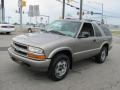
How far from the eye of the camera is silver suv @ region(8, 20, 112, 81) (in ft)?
15.3

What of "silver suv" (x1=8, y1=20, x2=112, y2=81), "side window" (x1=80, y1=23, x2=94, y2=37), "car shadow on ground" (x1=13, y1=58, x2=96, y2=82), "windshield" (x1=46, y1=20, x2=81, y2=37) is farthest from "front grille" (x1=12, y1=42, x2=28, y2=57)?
"side window" (x1=80, y1=23, x2=94, y2=37)

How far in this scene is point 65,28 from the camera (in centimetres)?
603

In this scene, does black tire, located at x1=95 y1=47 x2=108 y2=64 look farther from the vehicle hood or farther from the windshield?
the vehicle hood

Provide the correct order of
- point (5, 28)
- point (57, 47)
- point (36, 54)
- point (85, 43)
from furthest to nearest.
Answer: point (5, 28)
point (85, 43)
point (57, 47)
point (36, 54)

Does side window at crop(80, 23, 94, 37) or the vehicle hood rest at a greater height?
side window at crop(80, 23, 94, 37)

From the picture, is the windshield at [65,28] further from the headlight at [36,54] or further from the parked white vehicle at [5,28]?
the parked white vehicle at [5,28]

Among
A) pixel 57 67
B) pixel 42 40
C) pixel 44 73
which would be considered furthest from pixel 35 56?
pixel 44 73

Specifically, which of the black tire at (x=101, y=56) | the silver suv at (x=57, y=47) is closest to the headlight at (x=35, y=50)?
the silver suv at (x=57, y=47)

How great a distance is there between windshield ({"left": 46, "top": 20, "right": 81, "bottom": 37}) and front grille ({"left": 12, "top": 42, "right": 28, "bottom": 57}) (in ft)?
4.37

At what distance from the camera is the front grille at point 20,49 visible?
15.9 ft

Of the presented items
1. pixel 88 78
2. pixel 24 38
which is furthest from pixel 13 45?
pixel 88 78

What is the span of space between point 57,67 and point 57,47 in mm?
579

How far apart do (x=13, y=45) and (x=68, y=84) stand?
202 centimetres

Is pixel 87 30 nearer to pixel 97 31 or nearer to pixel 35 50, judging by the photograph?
pixel 97 31
